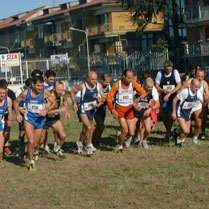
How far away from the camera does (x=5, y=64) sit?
3522cm

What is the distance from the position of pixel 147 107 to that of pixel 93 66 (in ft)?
90.0

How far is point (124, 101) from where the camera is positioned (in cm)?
1155

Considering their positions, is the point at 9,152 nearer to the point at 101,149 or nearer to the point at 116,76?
the point at 101,149

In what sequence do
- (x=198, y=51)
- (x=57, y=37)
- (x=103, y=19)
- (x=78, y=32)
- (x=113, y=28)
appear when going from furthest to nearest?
(x=57, y=37), (x=78, y=32), (x=103, y=19), (x=113, y=28), (x=198, y=51)

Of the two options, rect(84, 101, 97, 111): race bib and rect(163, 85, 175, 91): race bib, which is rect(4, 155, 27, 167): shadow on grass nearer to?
rect(84, 101, 97, 111): race bib

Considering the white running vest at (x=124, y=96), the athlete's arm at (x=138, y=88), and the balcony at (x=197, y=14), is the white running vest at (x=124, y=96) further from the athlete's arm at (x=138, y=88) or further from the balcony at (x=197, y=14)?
the balcony at (x=197, y=14)

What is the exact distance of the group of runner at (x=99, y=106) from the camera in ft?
34.5

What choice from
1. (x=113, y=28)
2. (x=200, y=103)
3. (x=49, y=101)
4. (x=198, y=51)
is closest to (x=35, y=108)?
(x=49, y=101)

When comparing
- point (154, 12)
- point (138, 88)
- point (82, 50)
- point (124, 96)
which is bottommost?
point (124, 96)

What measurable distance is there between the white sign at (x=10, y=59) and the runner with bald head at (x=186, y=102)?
81.5ft

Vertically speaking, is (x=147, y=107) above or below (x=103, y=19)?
below

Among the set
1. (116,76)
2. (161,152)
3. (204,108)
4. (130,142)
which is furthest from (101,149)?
(116,76)

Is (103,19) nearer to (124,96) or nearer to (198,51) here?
(198,51)

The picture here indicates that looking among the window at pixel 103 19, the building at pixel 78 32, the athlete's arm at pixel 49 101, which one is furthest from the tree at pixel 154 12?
the athlete's arm at pixel 49 101
